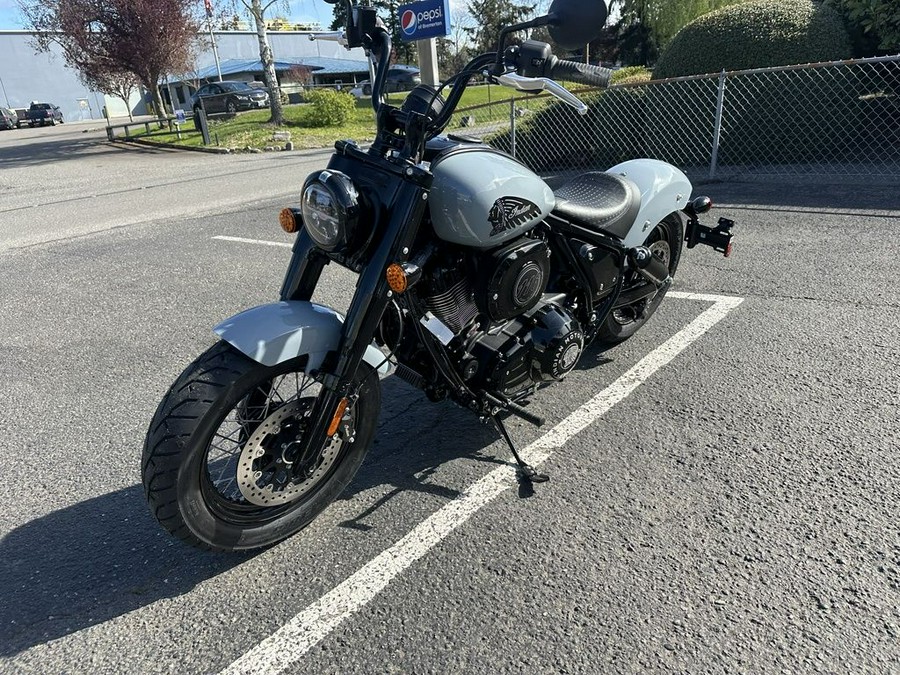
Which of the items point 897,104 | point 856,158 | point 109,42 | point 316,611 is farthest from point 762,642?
point 109,42

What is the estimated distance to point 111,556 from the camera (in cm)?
247

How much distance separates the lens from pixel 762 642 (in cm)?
198

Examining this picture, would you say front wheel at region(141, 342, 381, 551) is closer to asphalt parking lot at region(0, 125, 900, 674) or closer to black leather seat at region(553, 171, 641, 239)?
asphalt parking lot at region(0, 125, 900, 674)

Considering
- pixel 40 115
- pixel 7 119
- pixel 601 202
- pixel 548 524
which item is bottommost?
pixel 548 524

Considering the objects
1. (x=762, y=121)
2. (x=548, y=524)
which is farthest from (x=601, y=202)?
(x=762, y=121)

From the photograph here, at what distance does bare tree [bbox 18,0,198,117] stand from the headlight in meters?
25.2

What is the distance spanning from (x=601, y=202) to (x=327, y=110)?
20.4 m

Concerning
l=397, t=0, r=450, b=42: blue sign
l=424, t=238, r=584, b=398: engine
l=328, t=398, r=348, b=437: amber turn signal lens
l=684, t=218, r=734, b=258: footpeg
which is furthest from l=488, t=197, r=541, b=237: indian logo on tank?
l=397, t=0, r=450, b=42: blue sign

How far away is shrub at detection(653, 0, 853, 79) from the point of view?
31.6 ft

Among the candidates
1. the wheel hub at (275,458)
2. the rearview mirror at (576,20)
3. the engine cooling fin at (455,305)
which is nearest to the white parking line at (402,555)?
the wheel hub at (275,458)

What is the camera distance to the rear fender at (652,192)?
11.7 ft

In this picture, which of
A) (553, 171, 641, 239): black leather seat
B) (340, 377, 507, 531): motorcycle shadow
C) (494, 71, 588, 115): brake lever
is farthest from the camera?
(553, 171, 641, 239): black leather seat

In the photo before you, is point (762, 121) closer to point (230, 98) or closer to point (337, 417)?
point (337, 417)

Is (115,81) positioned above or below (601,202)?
above
